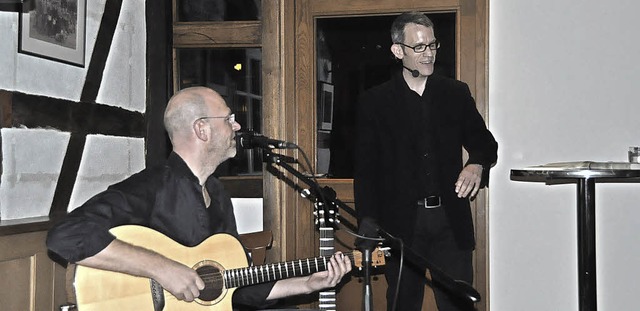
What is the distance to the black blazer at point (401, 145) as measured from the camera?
3576 millimetres

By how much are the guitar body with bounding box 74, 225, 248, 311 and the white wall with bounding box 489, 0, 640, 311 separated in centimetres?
182

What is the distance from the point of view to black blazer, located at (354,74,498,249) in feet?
11.7

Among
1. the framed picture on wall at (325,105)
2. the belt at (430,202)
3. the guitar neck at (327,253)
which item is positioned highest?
the framed picture on wall at (325,105)

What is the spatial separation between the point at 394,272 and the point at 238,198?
1.17 meters

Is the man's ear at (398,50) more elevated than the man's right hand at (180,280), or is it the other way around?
the man's ear at (398,50)

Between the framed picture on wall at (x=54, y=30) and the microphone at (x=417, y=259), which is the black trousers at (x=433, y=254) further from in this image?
the framed picture on wall at (x=54, y=30)

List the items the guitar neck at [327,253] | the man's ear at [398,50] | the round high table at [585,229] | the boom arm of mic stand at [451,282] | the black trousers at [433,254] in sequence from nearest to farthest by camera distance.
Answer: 1. the boom arm of mic stand at [451,282]
2. the round high table at [585,229]
3. the black trousers at [433,254]
4. the man's ear at [398,50]
5. the guitar neck at [327,253]

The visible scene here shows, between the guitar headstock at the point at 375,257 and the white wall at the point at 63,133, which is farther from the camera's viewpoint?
the white wall at the point at 63,133

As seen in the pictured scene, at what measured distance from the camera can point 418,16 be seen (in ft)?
11.9

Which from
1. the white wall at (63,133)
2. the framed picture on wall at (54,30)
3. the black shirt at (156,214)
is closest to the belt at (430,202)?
the black shirt at (156,214)

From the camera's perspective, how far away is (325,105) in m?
4.43

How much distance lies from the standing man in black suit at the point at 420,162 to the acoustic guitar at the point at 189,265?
839mm

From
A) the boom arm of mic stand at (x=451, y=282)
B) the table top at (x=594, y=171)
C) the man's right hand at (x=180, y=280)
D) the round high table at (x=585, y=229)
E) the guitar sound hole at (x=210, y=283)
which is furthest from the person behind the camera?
the round high table at (x=585, y=229)

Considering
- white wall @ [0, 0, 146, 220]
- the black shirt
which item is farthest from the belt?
white wall @ [0, 0, 146, 220]
